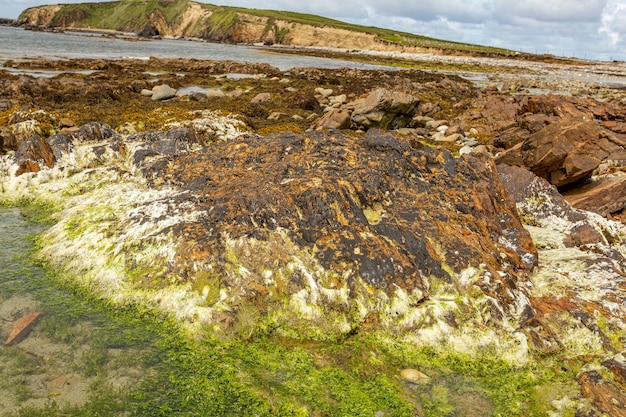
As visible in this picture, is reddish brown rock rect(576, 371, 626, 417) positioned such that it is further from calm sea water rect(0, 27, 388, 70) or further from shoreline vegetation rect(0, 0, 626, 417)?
calm sea water rect(0, 27, 388, 70)

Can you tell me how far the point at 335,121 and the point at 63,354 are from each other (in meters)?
21.5

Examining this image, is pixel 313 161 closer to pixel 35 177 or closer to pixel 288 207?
pixel 288 207

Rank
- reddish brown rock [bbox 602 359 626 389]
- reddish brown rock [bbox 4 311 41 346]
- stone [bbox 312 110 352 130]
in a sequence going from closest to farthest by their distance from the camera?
reddish brown rock [bbox 602 359 626 389] → reddish brown rock [bbox 4 311 41 346] → stone [bbox 312 110 352 130]

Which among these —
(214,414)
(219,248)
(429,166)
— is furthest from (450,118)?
(214,414)

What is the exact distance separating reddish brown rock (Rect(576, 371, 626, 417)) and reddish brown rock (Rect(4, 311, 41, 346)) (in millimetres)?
9177

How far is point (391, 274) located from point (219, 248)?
138 inches

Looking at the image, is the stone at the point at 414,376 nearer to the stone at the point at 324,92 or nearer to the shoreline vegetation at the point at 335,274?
the shoreline vegetation at the point at 335,274

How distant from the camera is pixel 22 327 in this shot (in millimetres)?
7695

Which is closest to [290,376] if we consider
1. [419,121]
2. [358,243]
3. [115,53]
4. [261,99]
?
[358,243]

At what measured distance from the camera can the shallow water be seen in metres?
6.28

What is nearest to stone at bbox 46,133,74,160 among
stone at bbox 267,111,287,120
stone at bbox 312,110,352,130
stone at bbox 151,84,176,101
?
stone at bbox 312,110,352,130

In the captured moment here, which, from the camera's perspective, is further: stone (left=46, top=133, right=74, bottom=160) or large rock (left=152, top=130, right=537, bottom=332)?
stone (left=46, top=133, right=74, bottom=160)

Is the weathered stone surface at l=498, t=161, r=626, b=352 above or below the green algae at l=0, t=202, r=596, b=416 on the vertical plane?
above

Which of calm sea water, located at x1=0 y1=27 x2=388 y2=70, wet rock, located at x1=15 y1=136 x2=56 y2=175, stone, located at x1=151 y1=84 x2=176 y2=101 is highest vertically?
calm sea water, located at x1=0 y1=27 x2=388 y2=70
